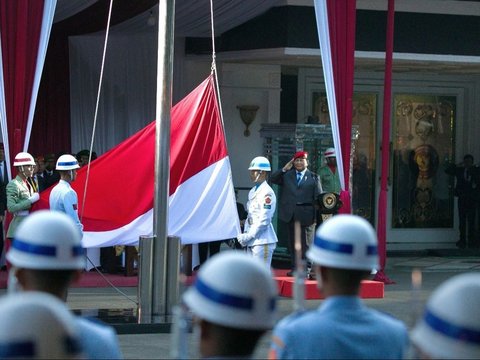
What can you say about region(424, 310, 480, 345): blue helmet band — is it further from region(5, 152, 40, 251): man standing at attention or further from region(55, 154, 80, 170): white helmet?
region(5, 152, 40, 251): man standing at attention

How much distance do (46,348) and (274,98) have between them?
17.9 meters

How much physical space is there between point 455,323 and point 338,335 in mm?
1330

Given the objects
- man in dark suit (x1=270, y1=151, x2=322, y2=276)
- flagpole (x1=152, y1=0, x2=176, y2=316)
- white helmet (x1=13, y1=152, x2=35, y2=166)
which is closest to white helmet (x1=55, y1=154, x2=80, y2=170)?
white helmet (x1=13, y1=152, x2=35, y2=166)

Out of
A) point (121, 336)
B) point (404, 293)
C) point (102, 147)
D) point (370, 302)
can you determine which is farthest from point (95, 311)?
point (102, 147)

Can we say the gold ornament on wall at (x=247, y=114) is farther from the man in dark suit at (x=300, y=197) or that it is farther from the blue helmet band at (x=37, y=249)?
the blue helmet band at (x=37, y=249)

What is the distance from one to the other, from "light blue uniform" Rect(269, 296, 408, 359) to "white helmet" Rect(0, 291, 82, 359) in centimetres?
154

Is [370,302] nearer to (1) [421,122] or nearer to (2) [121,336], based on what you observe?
(2) [121,336]

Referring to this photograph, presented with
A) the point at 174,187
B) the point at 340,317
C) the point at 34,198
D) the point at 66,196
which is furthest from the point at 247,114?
the point at 340,317

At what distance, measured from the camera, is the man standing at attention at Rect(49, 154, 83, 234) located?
12102 mm

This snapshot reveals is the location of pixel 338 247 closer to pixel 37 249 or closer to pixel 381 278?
pixel 37 249

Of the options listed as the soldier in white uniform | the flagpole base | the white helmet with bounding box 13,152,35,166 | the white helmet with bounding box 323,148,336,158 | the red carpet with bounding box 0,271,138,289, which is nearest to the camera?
the white helmet with bounding box 13,152,35,166

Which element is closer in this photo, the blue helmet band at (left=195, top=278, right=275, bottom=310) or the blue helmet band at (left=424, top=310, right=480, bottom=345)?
the blue helmet band at (left=424, top=310, right=480, bottom=345)

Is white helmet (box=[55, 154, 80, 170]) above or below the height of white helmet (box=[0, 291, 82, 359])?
above

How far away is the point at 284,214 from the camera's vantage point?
51.5 ft
